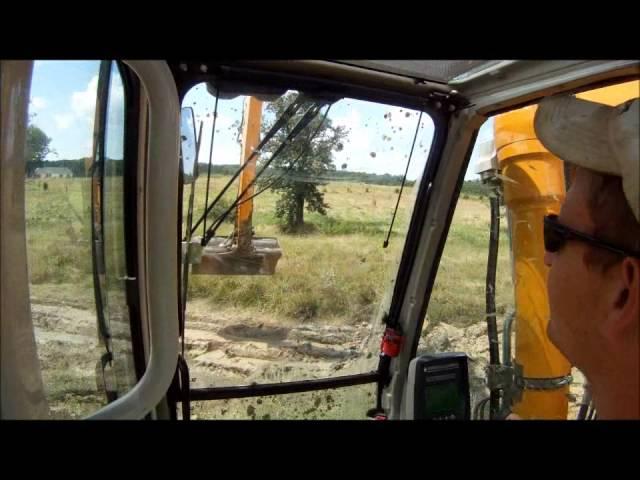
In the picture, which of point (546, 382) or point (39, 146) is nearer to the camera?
point (39, 146)

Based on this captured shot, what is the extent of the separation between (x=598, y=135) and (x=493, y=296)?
1.55 m

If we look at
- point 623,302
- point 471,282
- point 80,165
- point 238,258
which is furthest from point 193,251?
point 623,302

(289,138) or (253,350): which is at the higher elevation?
(289,138)

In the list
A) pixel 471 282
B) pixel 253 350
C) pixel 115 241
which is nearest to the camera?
pixel 115 241

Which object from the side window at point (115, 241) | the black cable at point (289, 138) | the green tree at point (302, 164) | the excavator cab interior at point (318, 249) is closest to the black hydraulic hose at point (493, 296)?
the excavator cab interior at point (318, 249)

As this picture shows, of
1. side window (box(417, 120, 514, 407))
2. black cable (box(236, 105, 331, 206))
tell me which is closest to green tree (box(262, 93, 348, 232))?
black cable (box(236, 105, 331, 206))

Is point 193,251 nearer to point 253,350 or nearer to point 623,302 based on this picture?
point 253,350

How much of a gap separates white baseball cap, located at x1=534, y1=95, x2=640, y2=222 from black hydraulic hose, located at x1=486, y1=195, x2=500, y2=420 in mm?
1157

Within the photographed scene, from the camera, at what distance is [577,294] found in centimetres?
95

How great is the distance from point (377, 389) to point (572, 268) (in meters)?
1.78

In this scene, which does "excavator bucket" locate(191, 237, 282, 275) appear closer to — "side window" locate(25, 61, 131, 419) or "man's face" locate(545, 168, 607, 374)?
"side window" locate(25, 61, 131, 419)

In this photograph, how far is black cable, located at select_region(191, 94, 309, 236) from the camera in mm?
2023
